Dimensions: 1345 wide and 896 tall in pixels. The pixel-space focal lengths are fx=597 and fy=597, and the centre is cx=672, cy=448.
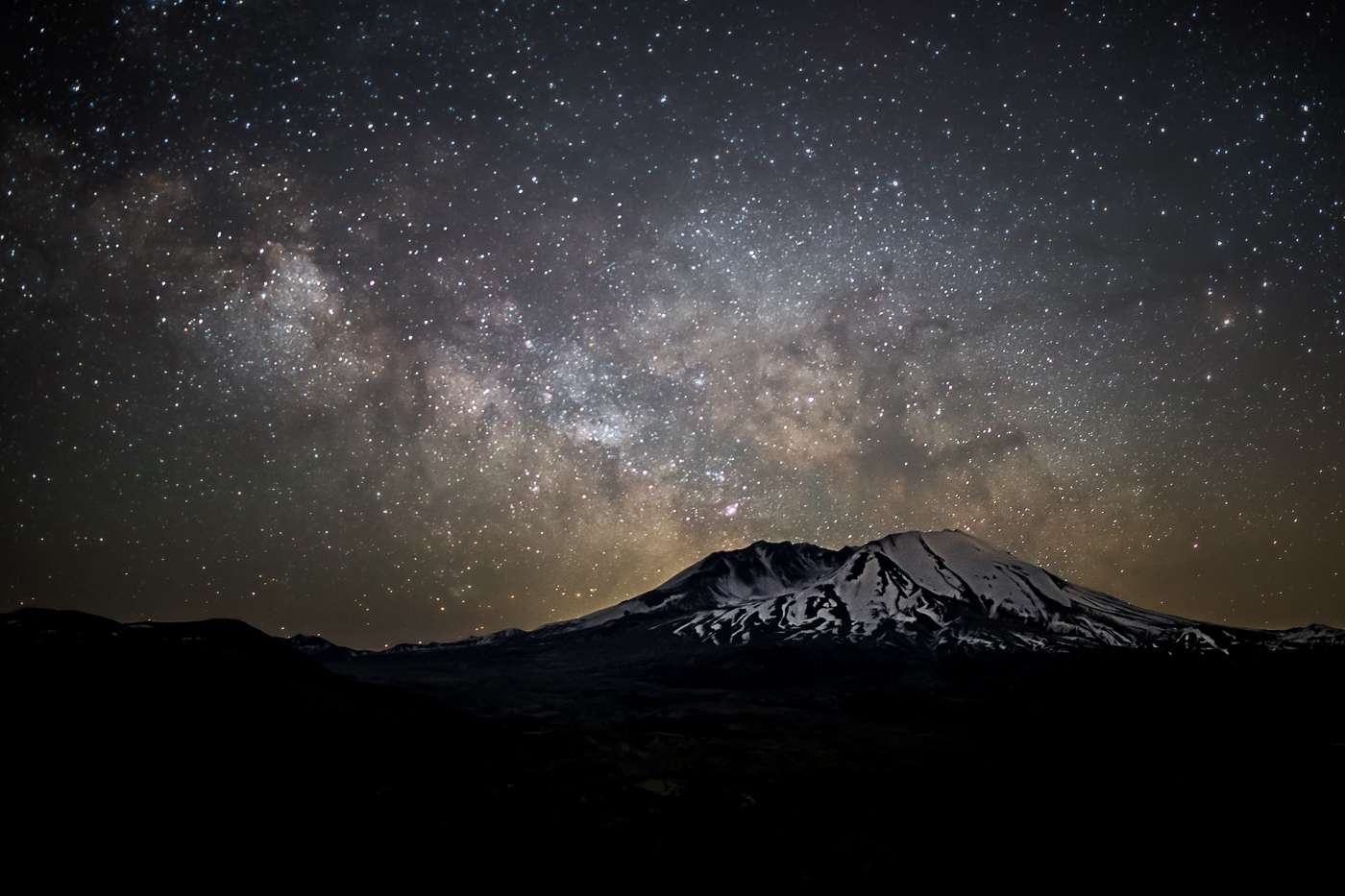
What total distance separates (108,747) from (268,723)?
9616 mm

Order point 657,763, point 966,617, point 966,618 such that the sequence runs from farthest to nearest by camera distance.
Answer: point 966,617, point 966,618, point 657,763

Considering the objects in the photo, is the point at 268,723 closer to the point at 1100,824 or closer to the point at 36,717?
the point at 36,717

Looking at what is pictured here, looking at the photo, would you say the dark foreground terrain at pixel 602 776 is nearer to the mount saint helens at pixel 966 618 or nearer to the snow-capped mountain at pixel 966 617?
the mount saint helens at pixel 966 618

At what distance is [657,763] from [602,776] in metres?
7.65

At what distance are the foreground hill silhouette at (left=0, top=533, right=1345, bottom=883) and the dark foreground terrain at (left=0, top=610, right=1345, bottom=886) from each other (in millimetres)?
205

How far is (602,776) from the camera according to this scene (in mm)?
40688

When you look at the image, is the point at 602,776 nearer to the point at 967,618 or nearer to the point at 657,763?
the point at 657,763

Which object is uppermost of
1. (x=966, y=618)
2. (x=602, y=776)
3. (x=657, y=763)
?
(x=602, y=776)

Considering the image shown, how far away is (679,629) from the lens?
180 meters

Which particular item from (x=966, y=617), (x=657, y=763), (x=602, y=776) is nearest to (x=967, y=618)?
(x=966, y=617)

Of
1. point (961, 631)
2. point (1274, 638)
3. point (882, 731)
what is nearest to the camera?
point (882, 731)

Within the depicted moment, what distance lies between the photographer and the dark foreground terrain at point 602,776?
83.1 feet

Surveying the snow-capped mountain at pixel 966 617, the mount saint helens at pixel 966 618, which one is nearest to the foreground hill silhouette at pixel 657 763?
the mount saint helens at pixel 966 618

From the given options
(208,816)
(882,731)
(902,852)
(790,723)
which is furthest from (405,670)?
(902,852)
